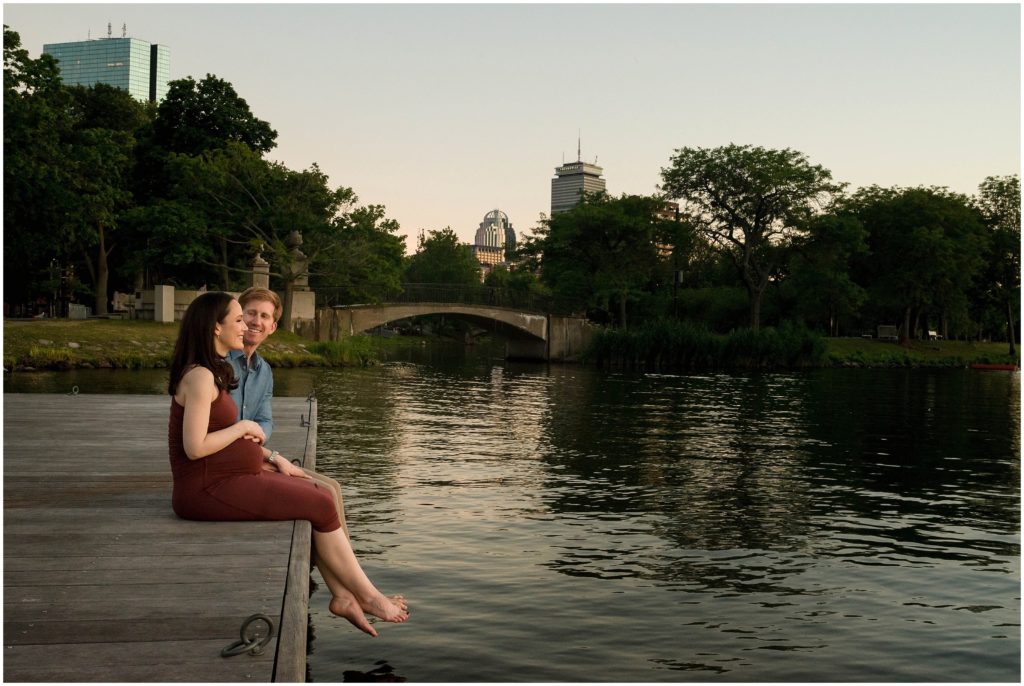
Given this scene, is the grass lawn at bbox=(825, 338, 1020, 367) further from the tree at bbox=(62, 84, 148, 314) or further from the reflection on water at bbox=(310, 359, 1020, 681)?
the reflection on water at bbox=(310, 359, 1020, 681)

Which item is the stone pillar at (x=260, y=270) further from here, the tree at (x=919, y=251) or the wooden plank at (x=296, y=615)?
the wooden plank at (x=296, y=615)

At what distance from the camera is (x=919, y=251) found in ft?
194

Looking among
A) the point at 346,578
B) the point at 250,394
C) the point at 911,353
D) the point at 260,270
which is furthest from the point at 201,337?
the point at 911,353

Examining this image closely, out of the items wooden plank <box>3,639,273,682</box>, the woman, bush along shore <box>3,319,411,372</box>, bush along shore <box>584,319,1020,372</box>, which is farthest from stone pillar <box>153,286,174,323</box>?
wooden plank <box>3,639,273,682</box>

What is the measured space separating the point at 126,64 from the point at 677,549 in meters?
189

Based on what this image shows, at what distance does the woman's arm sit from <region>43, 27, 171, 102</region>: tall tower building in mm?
184164

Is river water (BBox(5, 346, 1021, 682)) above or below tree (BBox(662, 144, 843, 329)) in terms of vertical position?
below

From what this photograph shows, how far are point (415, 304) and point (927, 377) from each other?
25.3m

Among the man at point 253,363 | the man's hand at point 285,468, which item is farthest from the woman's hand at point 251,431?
the man at point 253,363

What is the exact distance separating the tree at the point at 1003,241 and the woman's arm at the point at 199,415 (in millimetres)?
64045

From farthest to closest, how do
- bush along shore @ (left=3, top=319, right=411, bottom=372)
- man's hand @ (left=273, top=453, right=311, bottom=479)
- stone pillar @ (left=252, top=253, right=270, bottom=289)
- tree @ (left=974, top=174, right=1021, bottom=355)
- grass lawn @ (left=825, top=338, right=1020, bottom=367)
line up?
tree @ (left=974, top=174, right=1021, bottom=355) → grass lawn @ (left=825, top=338, right=1020, bottom=367) → stone pillar @ (left=252, top=253, right=270, bottom=289) → bush along shore @ (left=3, top=319, right=411, bottom=372) → man's hand @ (left=273, top=453, right=311, bottom=479)

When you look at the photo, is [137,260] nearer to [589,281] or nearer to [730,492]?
[589,281]

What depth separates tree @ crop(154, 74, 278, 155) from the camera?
160ft

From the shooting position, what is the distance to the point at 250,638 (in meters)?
3.84
